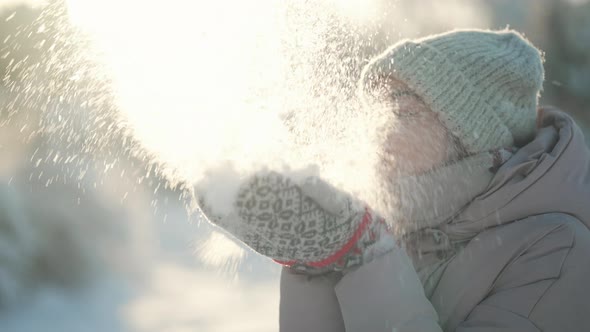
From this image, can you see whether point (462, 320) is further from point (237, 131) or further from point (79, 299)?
point (79, 299)

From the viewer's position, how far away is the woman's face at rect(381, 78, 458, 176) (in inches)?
68.5

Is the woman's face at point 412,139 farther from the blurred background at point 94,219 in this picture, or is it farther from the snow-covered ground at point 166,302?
the snow-covered ground at point 166,302

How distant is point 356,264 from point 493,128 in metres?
0.61

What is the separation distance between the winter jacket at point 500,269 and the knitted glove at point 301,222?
120mm

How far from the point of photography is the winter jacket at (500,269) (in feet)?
4.80

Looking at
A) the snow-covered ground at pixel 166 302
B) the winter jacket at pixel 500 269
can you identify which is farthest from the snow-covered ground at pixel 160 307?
the winter jacket at pixel 500 269

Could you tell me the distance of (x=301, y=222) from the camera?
134 centimetres

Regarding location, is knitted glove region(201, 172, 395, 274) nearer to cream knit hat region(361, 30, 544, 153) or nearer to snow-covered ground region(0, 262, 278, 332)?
cream knit hat region(361, 30, 544, 153)

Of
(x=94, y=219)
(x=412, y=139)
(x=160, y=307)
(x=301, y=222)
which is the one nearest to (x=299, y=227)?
(x=301, y=222)

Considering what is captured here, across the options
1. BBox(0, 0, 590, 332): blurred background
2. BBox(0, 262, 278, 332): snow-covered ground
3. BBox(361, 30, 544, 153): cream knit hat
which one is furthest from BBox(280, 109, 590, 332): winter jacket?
BBox(0, 262, 278, 332): snow-covered ground

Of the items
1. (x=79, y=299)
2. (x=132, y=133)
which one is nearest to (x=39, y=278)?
(x=79, y=299)

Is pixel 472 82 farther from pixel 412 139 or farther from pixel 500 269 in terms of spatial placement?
pixel 500 269

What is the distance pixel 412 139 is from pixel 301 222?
0.57 m

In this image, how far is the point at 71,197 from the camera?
5.23 m
